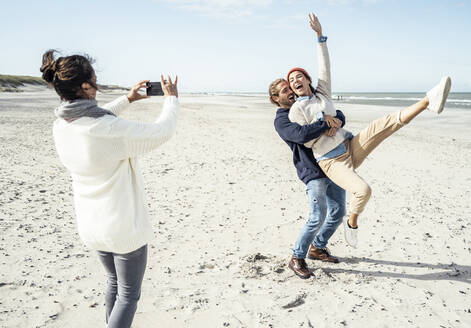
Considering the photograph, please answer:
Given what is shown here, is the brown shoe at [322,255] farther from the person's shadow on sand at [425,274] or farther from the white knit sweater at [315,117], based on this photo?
the white knit sweater at [315,117]

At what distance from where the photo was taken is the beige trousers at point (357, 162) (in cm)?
344

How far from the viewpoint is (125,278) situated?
2.30 meters

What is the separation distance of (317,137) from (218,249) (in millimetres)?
2050

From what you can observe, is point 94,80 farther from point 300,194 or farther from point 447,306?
point 300,194

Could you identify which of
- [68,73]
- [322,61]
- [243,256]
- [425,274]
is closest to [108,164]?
[68,73]

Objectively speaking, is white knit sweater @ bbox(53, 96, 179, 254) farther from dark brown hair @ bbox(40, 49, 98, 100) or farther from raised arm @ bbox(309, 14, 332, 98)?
raised arm @ bbox(309, 14, 332, 98)

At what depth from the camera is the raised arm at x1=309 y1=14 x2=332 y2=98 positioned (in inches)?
152

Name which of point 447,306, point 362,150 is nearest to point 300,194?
point 362,150

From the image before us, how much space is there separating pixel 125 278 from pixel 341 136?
2.51 meters

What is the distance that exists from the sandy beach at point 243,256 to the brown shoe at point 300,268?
0.08 meters

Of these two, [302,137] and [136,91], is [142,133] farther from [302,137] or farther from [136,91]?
[302,137]

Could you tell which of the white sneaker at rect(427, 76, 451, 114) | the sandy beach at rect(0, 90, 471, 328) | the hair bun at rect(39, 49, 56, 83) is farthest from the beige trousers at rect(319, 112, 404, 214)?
the hair bun at rect(39, 49, 56, 83)

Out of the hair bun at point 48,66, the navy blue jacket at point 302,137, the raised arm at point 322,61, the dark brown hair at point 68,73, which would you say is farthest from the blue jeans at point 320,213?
the hair bun at point 48,66

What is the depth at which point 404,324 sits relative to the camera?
3.07 metres
